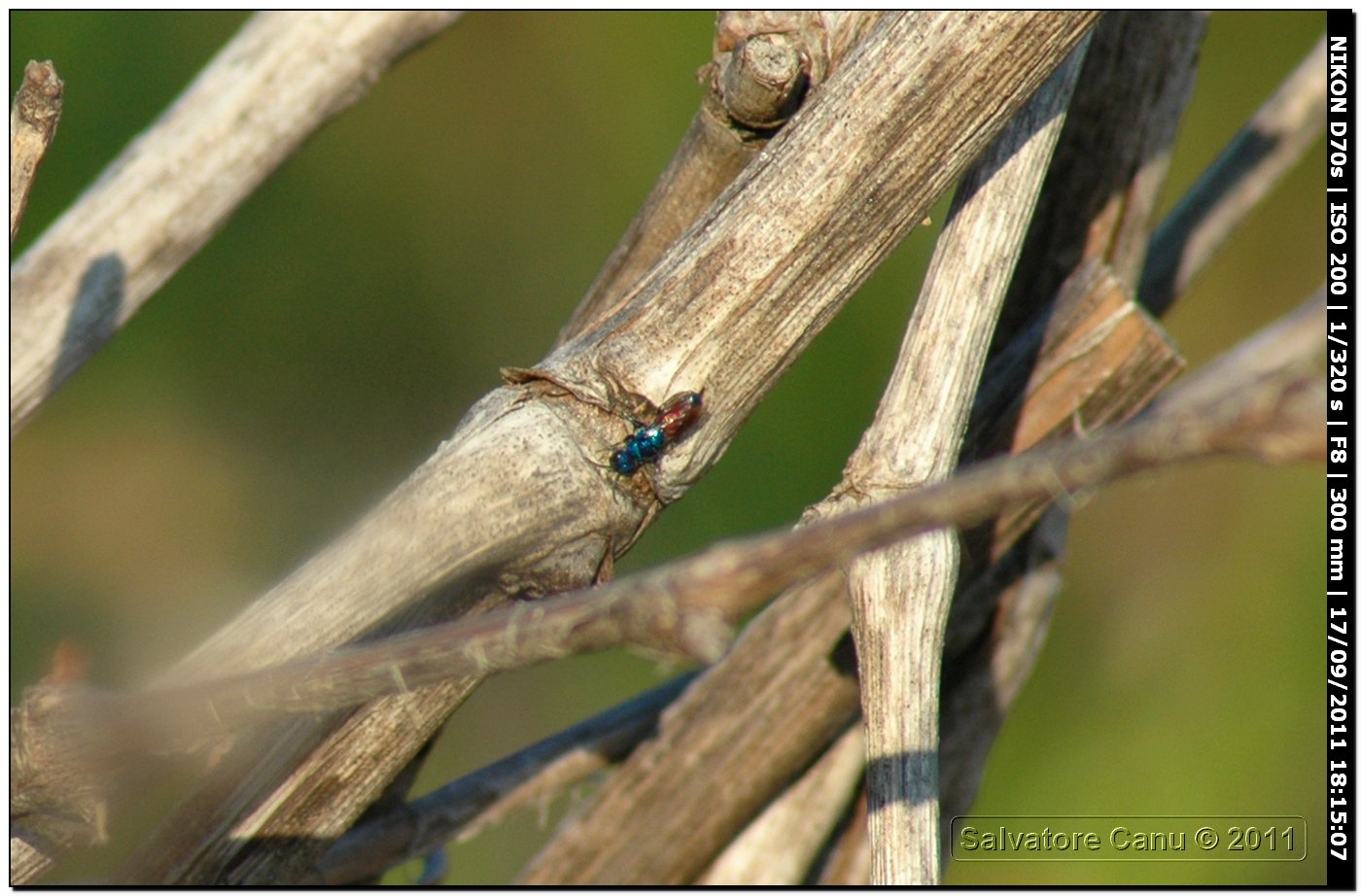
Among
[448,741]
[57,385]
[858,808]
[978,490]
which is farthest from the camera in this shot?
[448,741]

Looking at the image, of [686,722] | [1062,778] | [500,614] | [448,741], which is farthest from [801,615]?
[448,741]

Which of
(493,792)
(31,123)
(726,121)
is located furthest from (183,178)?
(493,792)

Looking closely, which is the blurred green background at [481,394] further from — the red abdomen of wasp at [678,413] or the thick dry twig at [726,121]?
the red abdomen of wasp at [678,413]

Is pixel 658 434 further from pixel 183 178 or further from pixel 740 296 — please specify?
pixel 183 178

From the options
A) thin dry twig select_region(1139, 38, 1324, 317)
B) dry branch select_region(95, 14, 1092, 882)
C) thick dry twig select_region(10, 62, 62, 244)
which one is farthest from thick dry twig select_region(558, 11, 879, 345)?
thin dry twig select_region(1139, 38, 1324, 317)

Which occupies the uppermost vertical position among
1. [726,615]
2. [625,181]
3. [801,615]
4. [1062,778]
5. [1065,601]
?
[625,181]

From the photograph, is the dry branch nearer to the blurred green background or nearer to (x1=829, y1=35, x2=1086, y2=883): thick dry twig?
(x1=829, y1=35, x2=1086, y2=883): thick dry twig

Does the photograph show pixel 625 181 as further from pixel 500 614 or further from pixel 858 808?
pixel 500 614
